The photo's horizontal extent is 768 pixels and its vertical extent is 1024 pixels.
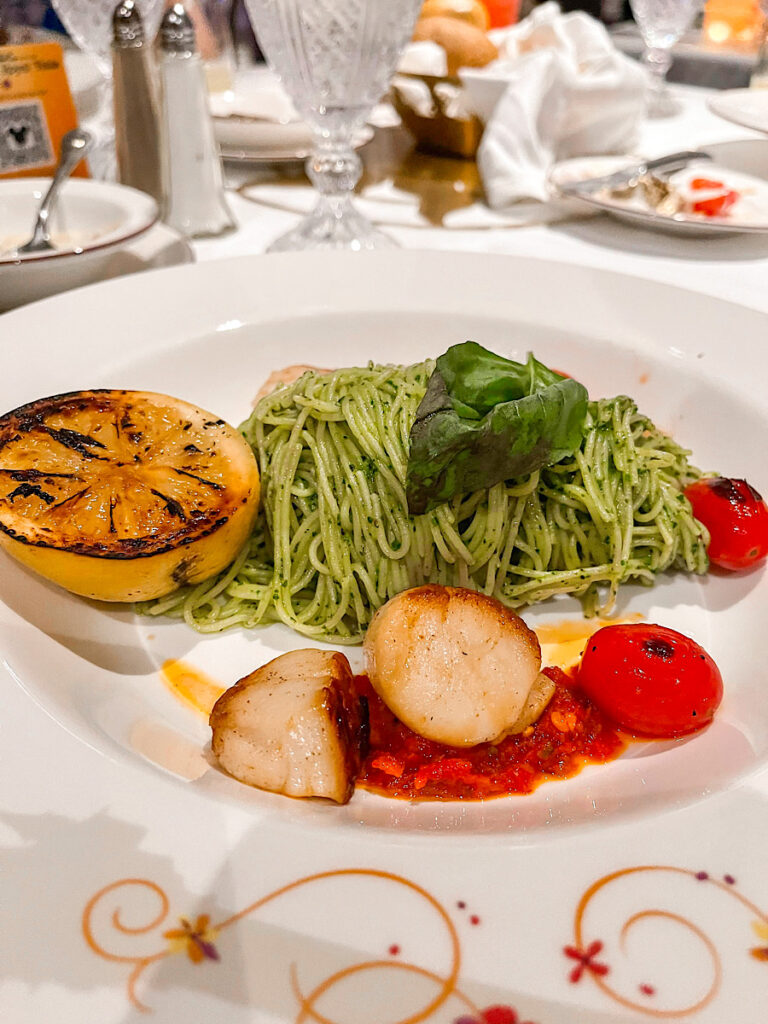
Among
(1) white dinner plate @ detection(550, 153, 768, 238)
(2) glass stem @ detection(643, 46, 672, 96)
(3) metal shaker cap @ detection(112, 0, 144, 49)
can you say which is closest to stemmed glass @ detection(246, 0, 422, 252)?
(3) metal shaker cap @ detection(112, 0, 144, 49)

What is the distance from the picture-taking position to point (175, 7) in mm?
3820

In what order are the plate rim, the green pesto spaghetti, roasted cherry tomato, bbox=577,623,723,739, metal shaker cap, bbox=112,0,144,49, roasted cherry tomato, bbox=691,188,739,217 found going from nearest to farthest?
roasted cherry tomato, bbox=577,623,723,739, the green pesto spaghetti, the plate rim, metal shaker cap, bbox=112,0,144,49, roasted cherry tomato, bbox=691,188,739,217

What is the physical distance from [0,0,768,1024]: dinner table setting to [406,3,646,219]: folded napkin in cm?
3

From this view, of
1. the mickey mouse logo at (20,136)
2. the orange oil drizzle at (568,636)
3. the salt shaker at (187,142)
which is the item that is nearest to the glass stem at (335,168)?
the salt shaker at (187,142)

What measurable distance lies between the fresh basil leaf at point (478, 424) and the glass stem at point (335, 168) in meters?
2.06

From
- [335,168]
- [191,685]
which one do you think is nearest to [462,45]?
[335,168]

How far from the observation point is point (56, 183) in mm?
3600

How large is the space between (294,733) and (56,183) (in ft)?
9.61

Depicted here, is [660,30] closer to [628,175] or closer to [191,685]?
[628,175]

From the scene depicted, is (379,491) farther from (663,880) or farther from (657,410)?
(663,880)

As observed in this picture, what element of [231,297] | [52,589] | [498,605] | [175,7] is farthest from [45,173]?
[498,605]

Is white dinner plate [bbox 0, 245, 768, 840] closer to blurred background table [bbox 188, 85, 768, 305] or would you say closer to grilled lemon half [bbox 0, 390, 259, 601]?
grilled lemon half [bbox 0, 390, 259, 601]

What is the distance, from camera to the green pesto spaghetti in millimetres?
2447

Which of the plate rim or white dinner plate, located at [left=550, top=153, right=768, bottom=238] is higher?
the plate rim
